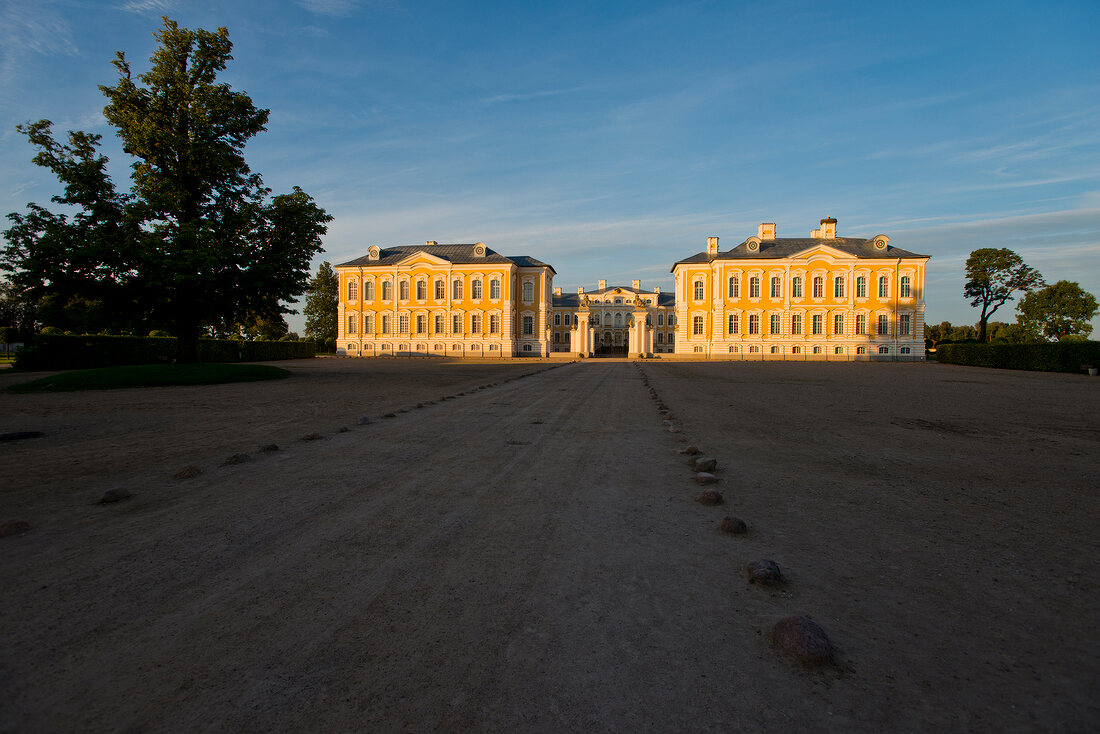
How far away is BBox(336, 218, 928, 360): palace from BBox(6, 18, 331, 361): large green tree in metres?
40.5

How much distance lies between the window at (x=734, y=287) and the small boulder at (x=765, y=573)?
6189 centimetres

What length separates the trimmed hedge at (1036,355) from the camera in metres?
31.7

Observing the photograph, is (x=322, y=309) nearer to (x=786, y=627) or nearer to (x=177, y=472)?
(x=177, y=472)

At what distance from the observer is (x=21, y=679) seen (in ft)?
6.77

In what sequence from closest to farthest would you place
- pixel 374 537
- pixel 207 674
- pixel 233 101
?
pixel 207 674 < pixel 374 537 < pixel 233 101

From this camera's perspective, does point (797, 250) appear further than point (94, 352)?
Yes

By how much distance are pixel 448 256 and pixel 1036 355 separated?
57.4 meters

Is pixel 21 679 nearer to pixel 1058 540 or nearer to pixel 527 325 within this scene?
pixel 1058 540

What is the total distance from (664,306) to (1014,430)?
103 meters

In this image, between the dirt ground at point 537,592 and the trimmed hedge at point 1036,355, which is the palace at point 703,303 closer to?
the trimmed hedge at point 1036,355

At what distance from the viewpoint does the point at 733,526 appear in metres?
3.79

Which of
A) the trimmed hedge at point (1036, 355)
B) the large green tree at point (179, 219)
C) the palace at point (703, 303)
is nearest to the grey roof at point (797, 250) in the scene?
the palace at point (703, 303)

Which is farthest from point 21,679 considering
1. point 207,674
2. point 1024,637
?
point 1024,637

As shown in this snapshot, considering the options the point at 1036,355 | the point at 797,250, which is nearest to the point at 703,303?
the point at 797,250
